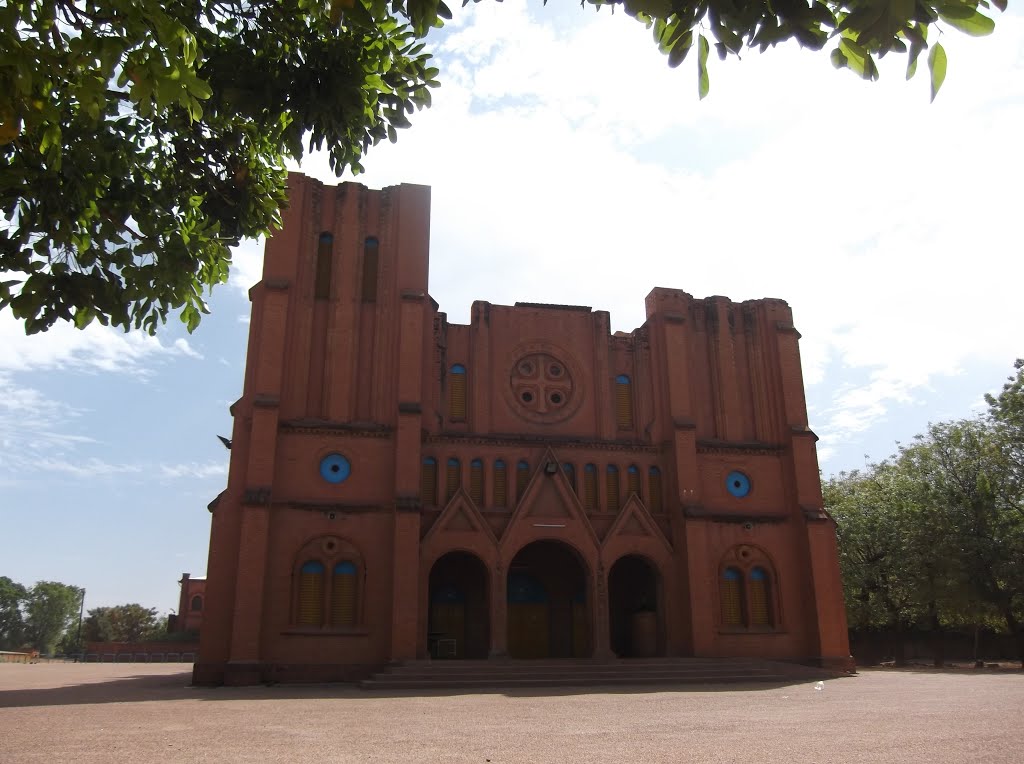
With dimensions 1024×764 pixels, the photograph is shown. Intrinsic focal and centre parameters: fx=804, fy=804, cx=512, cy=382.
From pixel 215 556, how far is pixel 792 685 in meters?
18.7

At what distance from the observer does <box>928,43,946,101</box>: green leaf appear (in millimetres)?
3969

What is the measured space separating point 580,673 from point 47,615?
143 metres

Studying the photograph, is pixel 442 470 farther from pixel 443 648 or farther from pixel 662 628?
pixel 662 628

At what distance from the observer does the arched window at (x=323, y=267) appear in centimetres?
3038

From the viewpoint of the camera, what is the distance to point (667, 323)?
33.2m

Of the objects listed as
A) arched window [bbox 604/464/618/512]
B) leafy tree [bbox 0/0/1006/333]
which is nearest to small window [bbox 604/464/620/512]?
arched window [bbox 604/464/618/512]

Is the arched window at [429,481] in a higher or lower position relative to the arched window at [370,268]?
lower

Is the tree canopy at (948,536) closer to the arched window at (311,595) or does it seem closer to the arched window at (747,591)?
the arched window at (747,591)

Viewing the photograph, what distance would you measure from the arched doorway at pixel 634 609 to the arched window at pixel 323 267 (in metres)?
15.3

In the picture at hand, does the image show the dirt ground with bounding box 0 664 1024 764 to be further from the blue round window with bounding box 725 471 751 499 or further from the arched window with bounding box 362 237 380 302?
the arched window with bounding box 362 237 380 302

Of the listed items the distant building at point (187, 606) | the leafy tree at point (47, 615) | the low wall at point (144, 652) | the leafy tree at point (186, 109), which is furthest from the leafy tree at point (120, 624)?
the leafy tree at point (186, 109)

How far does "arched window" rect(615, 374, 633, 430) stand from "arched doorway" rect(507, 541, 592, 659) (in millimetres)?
5597

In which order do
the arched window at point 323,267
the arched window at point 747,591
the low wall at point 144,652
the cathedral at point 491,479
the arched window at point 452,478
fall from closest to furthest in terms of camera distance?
the cathedral at point 491,479 < the arched window at point 452,478 < the arched window at point 747,591 < the arched window at point 323,267 < the low wall at point 144,652

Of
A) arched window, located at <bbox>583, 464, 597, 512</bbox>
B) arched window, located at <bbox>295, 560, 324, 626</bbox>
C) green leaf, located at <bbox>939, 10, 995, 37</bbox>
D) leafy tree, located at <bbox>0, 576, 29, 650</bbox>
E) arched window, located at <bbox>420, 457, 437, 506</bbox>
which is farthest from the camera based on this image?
leafy tree, located at <bbox>0, 576, 29, 650</bbox>
